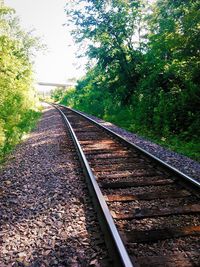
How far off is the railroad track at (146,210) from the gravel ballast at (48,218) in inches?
9.5

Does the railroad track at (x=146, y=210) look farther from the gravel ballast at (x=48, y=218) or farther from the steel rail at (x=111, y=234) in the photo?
the gravel ballast at (x=48, y=218)

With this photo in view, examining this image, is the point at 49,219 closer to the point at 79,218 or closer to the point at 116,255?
the point at 79,218

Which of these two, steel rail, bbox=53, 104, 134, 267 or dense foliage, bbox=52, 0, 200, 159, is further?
dense foliage, bbox=52, 0, 200, 159

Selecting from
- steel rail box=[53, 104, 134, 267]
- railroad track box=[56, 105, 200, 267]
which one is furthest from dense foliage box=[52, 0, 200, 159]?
steel rail box=[53, 104, 134, 267]

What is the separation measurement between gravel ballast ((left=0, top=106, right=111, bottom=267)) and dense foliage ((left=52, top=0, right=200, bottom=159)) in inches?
172

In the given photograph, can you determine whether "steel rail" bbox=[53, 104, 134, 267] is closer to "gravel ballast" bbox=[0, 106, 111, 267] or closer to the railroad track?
the railroad track

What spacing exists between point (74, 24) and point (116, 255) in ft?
64.2

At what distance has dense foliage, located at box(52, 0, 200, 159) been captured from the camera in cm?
1162

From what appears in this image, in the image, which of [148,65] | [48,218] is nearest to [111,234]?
[48,218]

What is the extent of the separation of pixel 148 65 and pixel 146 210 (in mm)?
14611

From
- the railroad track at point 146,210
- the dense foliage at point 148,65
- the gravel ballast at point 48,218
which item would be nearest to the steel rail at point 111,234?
the railroad track at point 146,210

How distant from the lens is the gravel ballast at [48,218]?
338cm

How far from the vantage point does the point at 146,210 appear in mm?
4293

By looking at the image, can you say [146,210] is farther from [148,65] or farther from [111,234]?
[148,65]
